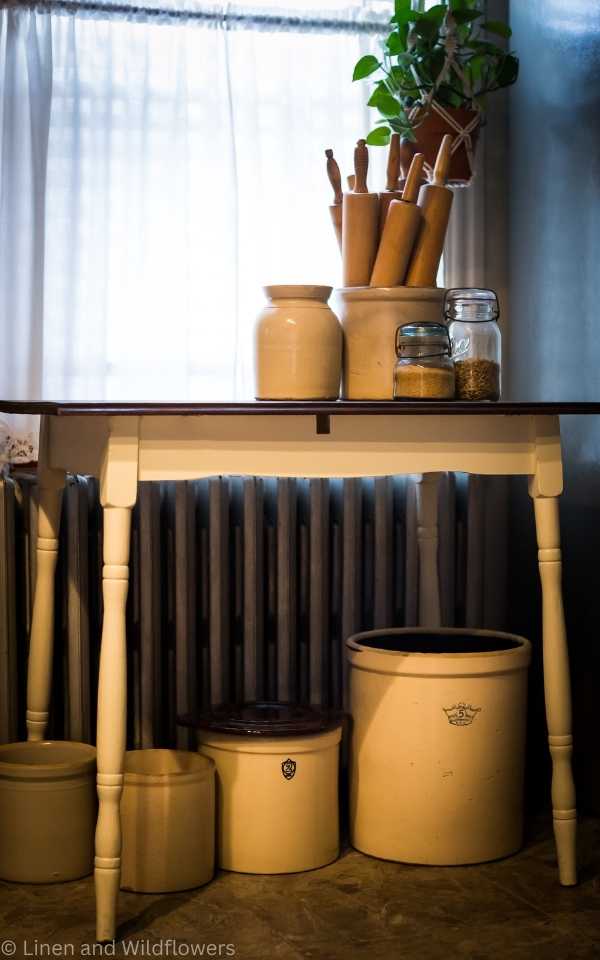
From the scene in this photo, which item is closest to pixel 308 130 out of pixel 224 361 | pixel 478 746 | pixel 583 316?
pixel 224 361

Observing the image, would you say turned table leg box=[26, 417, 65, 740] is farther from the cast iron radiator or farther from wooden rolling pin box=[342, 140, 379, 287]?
wooden rolling pin box=[342, 140, 379, 287]

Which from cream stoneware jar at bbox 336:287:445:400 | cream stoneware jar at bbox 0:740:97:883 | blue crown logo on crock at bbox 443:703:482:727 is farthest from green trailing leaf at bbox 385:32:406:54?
cream stoneware jar at bbox 0:740:97:883

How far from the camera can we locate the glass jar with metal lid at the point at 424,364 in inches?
81.7

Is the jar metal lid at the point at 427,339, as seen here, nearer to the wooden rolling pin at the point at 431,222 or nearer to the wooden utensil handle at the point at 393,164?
the wooden rolling pin at the point at 431,222

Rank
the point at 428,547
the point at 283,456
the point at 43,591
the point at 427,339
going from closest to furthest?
the point at 283,456, the point at 427,339, the point at 43,591, the point at 428,547

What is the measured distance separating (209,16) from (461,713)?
1.63m

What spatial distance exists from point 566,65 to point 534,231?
367mm

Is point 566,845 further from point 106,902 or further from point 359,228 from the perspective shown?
point 359,228

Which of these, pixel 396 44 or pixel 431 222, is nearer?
pixel 431 222

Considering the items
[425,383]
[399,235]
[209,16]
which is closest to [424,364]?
[425,383]

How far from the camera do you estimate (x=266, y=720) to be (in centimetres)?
230

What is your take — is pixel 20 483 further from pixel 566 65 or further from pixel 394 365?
pixel 566 65

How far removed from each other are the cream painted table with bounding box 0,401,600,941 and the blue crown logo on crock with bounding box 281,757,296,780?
0.39 meters

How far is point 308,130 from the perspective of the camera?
280 centimetres
